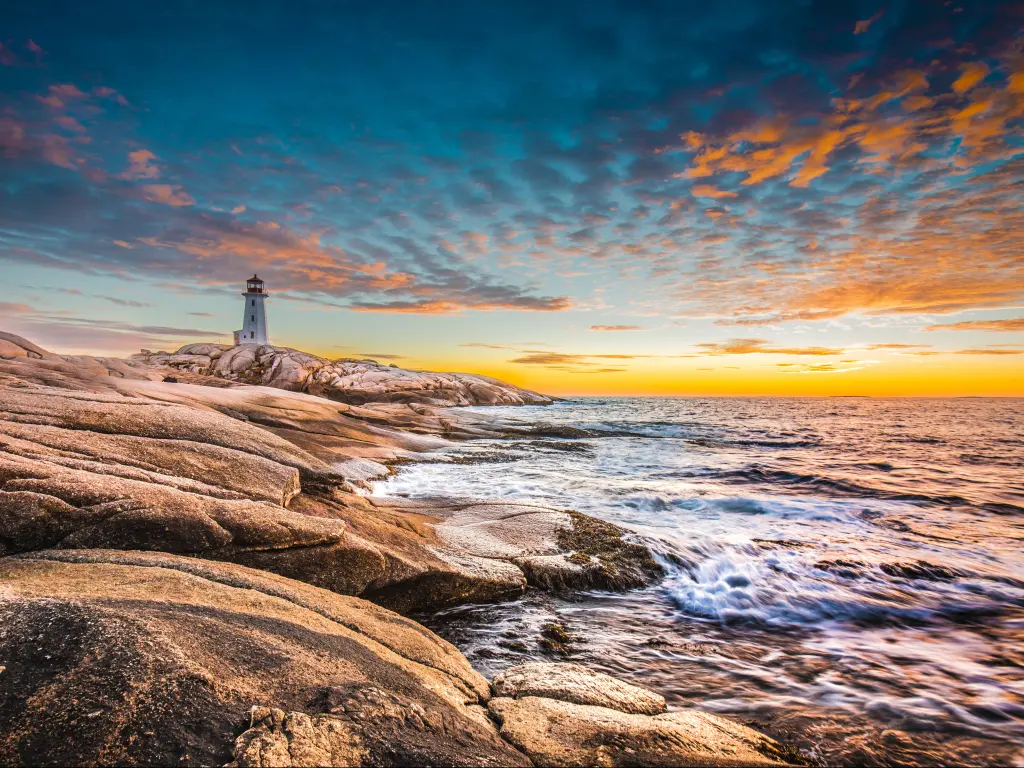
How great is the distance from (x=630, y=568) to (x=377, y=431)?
18.1 m

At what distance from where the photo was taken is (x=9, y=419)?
7.38 metres

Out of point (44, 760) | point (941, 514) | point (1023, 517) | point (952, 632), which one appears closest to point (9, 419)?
point (44, 760)

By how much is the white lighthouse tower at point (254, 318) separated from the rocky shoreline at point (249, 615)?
7543 centimetres

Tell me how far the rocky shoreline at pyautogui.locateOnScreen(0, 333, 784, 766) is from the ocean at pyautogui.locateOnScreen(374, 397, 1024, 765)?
43.9 inches

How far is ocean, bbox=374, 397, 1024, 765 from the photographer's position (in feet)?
17.9

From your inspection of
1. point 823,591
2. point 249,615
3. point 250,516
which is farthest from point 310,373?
point 249,615

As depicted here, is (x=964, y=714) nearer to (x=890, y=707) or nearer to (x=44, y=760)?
(x=890, y=707)

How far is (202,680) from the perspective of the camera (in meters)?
3.12

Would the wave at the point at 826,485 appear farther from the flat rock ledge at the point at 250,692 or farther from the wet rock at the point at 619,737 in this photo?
the flat rock ledge at the point at 250,692

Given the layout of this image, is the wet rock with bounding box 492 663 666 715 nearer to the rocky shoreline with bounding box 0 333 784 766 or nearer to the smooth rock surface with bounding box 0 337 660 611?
the rocky shoreline with bounding box 0 333 784 766

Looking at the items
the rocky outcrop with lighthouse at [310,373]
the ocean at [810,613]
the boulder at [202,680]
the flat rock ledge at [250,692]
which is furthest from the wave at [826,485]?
the rocky outcrop with lighthouse at [310,373]

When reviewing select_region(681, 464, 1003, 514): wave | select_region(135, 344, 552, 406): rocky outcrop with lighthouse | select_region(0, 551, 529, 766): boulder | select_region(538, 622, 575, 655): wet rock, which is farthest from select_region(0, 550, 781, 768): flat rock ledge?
select_region(135, 344, 552, 406): rocky outcrop with lighthouse

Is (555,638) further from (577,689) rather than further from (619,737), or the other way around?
(619,737)

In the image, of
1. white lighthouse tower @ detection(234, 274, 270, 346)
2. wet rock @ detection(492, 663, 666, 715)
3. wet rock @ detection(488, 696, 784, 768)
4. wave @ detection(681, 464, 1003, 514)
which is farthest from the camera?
white lighthouse tower @ detection(234, 274, 270, 346)
